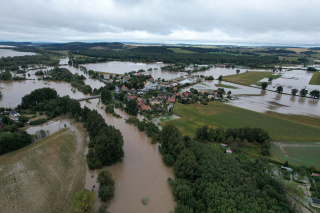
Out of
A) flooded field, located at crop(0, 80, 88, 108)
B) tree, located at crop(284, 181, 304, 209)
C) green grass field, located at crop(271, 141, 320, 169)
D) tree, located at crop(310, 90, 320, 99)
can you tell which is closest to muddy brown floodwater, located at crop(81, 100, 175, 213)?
tree, located at crop(284, 181, 304, 209)

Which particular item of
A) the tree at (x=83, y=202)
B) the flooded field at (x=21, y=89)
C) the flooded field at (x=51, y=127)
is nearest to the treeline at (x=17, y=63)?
the flooded field at (x=21, y=89)

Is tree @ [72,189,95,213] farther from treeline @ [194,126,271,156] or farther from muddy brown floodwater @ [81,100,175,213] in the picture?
treeline @ [194,126,271,156]

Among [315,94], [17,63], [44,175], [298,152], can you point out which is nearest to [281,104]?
[315,94]

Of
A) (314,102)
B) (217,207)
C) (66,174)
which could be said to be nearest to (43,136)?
(66,174)

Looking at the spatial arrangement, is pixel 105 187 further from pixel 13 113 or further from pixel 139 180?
pixel 13 113

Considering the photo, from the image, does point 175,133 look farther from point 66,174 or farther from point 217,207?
point 66,174

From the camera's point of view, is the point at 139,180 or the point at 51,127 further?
the point at 51,127

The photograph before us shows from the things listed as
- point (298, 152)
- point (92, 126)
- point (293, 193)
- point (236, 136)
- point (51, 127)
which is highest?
point (92, 126)
